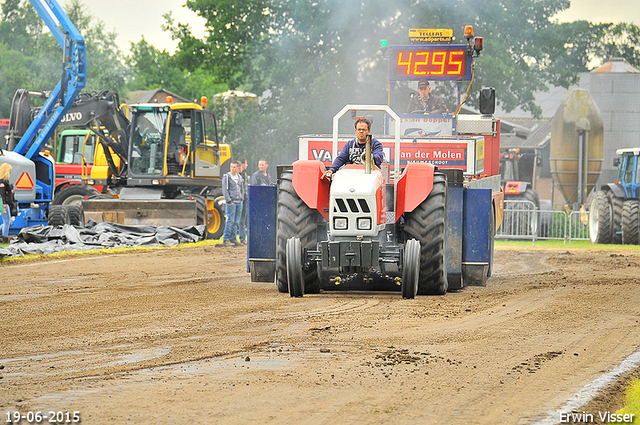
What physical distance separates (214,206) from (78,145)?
5.23 metres

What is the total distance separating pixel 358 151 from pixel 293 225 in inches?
44.6

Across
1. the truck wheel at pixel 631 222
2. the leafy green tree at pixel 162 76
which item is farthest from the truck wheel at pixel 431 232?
the leafy green tree at pixel 162 76

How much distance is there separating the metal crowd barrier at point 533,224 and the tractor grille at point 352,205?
14.4m

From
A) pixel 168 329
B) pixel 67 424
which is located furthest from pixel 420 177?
pixel 67 424

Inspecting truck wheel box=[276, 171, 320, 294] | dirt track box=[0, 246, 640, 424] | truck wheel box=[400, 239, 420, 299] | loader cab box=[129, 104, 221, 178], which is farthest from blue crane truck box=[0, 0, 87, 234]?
truck wheel box=[400, 239, 420, 299]

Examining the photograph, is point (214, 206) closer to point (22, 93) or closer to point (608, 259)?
point (22, 93)

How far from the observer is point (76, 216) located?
1911cm

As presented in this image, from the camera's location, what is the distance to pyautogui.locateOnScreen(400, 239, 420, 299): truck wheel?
9.24m

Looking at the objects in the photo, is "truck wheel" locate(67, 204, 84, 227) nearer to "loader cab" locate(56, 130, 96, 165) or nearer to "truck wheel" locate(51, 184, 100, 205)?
"truck wheel" locate(51, 184, 100, 205)

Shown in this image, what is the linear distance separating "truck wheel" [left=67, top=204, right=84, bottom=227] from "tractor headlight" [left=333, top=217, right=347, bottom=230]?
11.3m

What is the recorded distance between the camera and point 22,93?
63.7ft

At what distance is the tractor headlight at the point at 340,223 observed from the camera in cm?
909

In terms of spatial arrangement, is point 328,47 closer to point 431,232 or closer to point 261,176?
point 261,176

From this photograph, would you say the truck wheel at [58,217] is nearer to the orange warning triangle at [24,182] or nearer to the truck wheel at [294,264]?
the orange warning triangle at [24,182]
